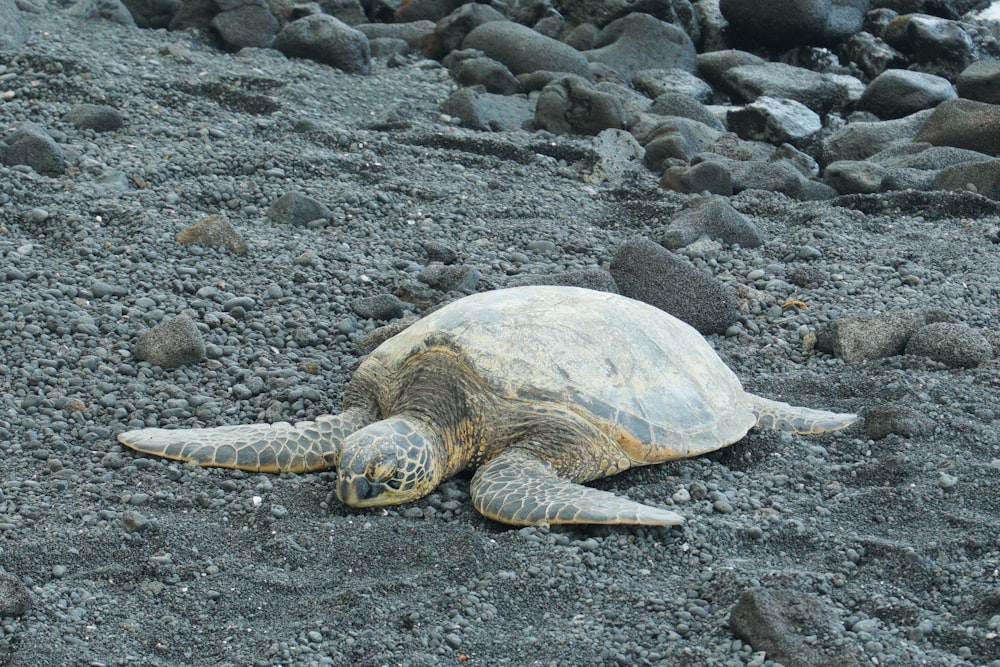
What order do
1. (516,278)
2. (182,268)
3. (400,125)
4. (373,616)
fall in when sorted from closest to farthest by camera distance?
(373,616)
(182,268)
(516,278)
(400,125)

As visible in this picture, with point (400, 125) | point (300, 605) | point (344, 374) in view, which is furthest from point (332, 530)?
point (400, 125)

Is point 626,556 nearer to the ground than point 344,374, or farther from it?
farther from it

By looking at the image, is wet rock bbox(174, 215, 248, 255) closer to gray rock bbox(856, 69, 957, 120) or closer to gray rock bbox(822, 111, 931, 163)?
gray rock bbox(822, 111, 931, 163)

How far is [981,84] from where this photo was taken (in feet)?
37.7

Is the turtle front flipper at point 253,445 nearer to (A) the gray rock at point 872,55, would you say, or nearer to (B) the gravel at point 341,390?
(B) the gravel at point 341,390

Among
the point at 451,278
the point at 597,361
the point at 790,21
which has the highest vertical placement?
the point at 597,361

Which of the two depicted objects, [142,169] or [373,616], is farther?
[142,169]

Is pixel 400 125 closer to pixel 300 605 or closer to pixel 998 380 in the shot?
pixel 998 380

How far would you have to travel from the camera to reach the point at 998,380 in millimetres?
4824

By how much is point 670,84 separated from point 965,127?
11.4 ft

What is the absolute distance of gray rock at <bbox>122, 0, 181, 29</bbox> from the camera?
10.3 metres

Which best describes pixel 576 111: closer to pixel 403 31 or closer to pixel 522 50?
pixel 522 50

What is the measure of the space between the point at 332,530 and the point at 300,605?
0.45m

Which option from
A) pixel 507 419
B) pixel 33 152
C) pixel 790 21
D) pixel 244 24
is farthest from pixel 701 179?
pixel 790 21
